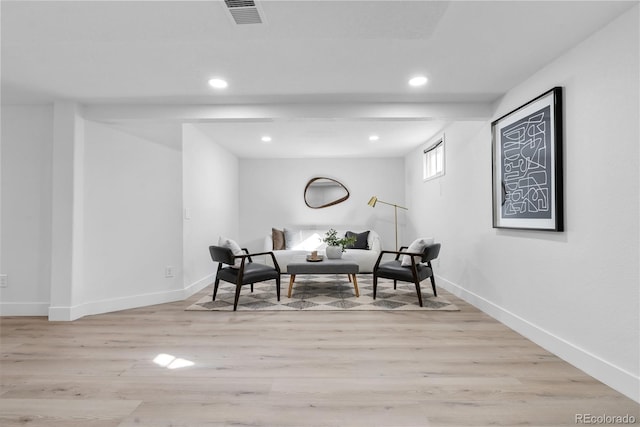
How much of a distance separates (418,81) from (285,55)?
1.21 m

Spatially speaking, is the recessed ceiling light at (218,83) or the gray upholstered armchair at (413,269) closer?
the recessed ceiling light at (218,83)

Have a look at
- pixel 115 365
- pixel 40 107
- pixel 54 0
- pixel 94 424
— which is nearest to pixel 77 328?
pixel 115 365

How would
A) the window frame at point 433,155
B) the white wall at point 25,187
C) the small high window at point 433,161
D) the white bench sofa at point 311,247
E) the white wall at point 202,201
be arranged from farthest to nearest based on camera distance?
the white bench sofa at point 311,247, the small high window at point 433,161, the window frame at point 433,155, the white wall at point 202,201, the white wall at point 25,187

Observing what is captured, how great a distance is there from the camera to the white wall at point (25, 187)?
343 centimetres

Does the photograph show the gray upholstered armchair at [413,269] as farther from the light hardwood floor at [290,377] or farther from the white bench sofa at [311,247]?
the white bench sofa at [311,247]

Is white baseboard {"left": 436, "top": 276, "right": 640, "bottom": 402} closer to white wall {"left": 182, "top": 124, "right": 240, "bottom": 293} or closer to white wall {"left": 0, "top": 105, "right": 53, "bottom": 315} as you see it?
white wall {"left": 182, "top": 124, "right": 240, "bottom": 293}

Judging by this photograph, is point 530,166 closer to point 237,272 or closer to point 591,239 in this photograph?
point 591,239

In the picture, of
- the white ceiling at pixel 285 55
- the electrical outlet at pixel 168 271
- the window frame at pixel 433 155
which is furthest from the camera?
the window frame at pixel 433 155

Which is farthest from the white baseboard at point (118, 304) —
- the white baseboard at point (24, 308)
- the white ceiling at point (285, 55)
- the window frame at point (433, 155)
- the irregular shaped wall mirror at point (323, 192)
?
the window frame at point (433, 155)

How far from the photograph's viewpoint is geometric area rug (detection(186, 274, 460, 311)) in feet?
12.1

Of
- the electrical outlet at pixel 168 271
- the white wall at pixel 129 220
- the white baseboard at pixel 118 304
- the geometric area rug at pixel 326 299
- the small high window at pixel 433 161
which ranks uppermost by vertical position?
the small high window at pixel 433 161

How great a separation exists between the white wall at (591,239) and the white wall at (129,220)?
12.2 feet

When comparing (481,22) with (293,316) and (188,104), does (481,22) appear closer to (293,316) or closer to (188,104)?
(188,104)

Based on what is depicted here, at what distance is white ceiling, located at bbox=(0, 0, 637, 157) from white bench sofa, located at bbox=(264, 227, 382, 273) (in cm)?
276
